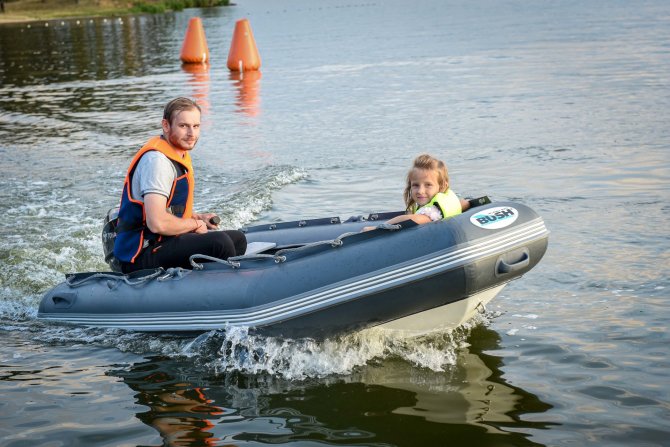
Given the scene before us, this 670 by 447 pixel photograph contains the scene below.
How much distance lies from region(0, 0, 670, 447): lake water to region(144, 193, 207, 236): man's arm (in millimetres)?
664

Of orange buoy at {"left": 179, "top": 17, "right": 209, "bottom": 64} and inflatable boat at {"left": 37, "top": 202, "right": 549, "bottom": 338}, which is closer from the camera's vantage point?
inflatable boat at {"left": 37, "top": 202, "right": 549, "bottom": 338}

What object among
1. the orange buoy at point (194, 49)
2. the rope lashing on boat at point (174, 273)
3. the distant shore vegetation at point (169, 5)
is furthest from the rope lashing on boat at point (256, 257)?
the distant shore vegetation at point (169, 5)

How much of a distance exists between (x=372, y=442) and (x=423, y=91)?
1302cm

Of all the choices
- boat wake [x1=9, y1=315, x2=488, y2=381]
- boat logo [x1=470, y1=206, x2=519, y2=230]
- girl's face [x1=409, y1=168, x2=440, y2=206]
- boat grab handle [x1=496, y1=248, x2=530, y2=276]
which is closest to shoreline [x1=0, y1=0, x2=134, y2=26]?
boat wake [x1=9, y1=315, x2=488, y2=381]

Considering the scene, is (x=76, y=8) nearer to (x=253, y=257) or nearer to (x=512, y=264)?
(x=253, y=257)

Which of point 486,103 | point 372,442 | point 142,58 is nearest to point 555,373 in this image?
point 372,442

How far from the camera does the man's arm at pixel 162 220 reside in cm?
537

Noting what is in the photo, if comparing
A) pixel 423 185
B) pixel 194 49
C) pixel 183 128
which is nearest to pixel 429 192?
pixel 423 185

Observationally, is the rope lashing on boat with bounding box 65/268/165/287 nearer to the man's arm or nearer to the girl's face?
the man's arm

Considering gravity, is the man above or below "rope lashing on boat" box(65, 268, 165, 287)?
above

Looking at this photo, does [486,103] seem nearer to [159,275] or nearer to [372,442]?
[159,275]

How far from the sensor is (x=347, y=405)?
4766mm

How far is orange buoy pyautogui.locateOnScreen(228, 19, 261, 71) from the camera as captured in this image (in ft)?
71.8

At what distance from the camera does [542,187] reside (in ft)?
29.8
